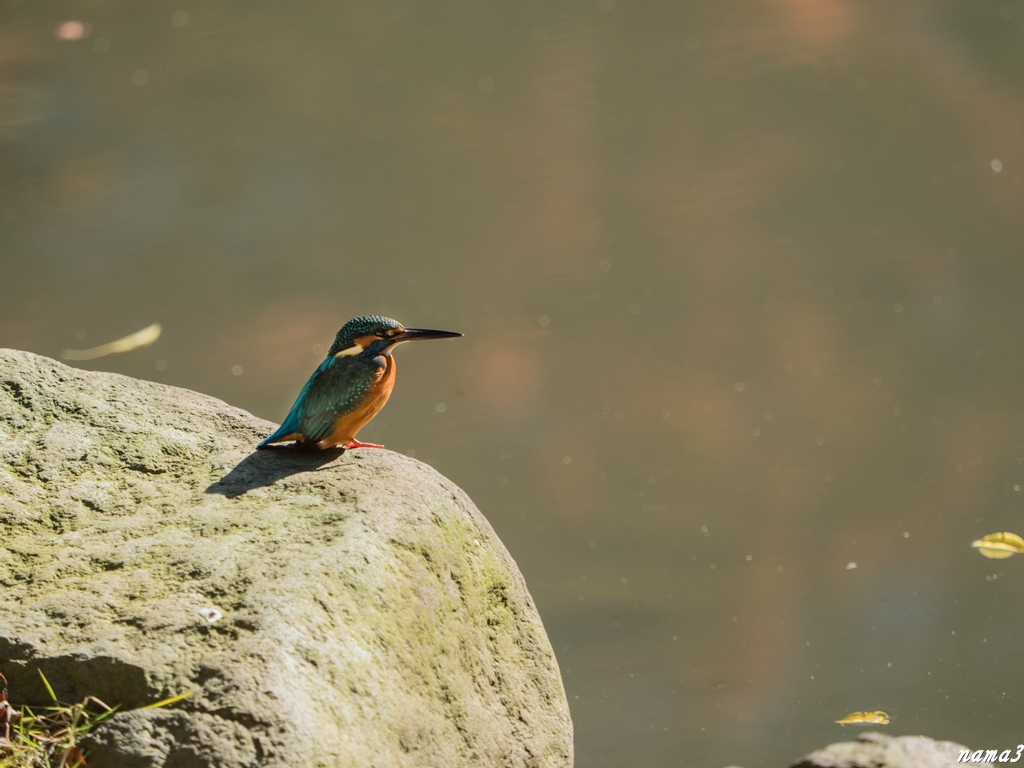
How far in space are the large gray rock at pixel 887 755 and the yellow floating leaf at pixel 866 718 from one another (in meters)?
1.20

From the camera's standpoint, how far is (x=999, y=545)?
332 cm

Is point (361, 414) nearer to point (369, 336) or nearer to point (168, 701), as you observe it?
point (369, 336)

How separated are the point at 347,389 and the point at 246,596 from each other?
664 millimetres

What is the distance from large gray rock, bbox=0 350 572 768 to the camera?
145 cm

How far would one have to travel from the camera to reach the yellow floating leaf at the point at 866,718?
9.44ft

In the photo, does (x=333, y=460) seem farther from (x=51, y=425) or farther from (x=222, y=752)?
(x=222, y=752)

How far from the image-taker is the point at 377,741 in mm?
1513

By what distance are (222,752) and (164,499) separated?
0.72m

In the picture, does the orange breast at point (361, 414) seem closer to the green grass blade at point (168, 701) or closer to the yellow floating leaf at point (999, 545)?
the green grass blade at point (168, 701)

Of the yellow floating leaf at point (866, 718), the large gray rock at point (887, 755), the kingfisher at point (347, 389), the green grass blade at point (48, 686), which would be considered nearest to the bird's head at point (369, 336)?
the kingfisher at point (347, 389)

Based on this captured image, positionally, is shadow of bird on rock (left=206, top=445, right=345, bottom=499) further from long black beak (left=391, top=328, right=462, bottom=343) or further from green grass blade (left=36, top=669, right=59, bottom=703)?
green grass blade (left=36, top=669, right=59, bottom=703)

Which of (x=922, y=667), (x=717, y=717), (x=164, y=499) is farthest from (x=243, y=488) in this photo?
(x=922, y=667)

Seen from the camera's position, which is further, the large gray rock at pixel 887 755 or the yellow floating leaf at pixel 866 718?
the yellow floating leaf at pixel 866 718

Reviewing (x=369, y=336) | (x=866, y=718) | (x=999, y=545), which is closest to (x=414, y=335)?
(x=369, y=336)
